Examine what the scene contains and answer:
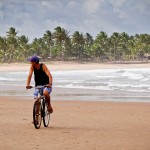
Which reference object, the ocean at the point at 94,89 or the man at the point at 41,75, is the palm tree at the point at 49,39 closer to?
the ocean at the point at 94,89

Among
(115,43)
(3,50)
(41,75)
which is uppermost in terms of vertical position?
(115,43)

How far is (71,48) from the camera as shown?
168 metres

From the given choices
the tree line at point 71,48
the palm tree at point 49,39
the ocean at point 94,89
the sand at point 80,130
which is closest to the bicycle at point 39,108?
the sand at point 80,130

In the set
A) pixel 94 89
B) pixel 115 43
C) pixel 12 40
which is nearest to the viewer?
pixel 94 89

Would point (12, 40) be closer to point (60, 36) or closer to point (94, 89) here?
point (60, 36)

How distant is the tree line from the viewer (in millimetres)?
147375

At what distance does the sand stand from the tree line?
127442 millimetres

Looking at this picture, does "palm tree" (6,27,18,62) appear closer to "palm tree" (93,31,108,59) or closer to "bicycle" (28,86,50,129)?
"palm tree" (93,31,108,59)

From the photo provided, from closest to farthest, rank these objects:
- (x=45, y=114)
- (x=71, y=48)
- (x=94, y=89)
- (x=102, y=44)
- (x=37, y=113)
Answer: (x=37, y=113) < (x=45, y=114) < (x=94, y=89) < (x=71, y=48) < (x=102, y=44)

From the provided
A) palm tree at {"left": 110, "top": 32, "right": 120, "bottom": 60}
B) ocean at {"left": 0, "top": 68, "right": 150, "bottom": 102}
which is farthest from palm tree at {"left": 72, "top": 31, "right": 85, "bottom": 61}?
ocean at {"left": 0, "top": 68, "right": 150, "bottom": 102}

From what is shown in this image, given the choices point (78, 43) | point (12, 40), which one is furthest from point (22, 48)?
point (78, 43)

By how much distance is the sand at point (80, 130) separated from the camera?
8.16m

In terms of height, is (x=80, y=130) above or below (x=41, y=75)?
below

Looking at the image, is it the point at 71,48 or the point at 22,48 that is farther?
the point at 71,48
